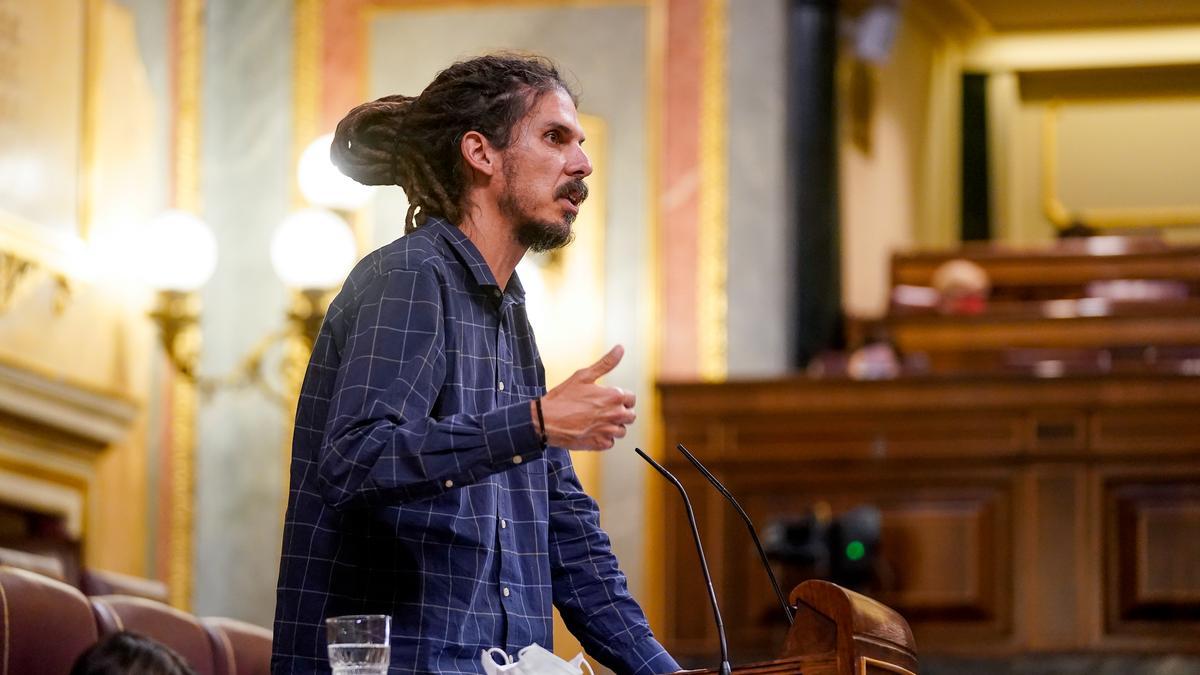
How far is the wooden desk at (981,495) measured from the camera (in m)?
7.16

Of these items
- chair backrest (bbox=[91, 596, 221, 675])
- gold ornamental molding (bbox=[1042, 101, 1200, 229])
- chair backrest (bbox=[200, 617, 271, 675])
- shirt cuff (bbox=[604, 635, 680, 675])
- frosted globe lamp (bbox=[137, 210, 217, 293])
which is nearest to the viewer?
shirt cuff (bbox=[604, 635, 680, 675])

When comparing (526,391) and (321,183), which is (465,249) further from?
(321,183)

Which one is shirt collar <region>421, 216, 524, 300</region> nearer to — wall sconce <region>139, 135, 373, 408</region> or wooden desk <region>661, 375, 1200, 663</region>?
wall sconce <region>139, 135, 373, 408</region>

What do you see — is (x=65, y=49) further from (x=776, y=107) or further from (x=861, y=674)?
(x=861, y=674)

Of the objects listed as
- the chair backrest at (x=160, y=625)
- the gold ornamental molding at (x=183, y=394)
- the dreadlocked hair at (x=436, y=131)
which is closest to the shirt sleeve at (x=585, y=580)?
the dreadlocked hair at (x=436, y=131)

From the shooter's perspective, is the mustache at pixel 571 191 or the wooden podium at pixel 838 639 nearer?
the wooden podium at pixel 838 639

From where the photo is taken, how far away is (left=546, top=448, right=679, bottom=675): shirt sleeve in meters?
2.78

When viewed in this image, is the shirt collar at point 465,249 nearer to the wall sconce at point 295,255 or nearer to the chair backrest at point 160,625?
the chair backrest at point 160,625

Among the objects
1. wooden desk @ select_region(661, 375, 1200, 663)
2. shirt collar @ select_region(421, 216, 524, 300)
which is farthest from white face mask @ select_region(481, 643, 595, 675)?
wooden desk @ select_region(661, 375, 1200, 663)

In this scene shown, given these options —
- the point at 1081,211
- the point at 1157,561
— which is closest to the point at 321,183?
the point at 1157,561

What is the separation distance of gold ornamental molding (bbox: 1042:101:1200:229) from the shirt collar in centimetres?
1252

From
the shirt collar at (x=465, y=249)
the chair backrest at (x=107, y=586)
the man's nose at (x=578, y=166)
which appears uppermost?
the man's nose at (x=578, y=166)

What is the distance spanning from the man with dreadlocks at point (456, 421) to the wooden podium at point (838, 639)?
0.31 meters

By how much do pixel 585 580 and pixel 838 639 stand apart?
0.65 m
